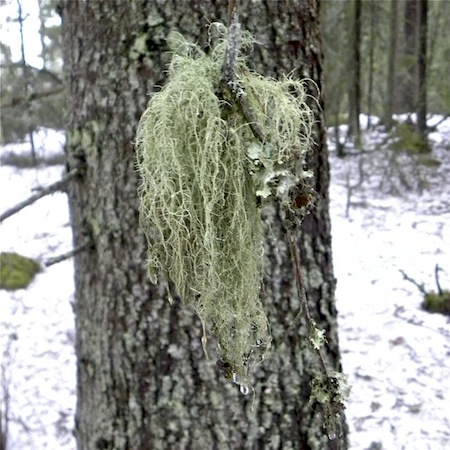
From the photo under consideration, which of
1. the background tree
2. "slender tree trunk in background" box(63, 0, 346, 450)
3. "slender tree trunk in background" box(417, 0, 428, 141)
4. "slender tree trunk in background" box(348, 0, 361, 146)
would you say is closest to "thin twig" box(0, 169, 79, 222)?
"slender tree trunk in background" box(63, 0, 346, 450)

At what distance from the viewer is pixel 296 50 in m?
1.42

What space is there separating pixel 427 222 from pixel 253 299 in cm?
552

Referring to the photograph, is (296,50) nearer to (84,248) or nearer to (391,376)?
(84,248)

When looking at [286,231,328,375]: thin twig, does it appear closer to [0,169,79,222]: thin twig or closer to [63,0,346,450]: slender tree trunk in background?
[63,0,346,450]: slender tree trunk in background

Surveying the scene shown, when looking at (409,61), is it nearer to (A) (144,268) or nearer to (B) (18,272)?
(B) (18,272)

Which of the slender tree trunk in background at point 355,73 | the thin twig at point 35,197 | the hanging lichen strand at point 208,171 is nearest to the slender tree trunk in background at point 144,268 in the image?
the thin twig at point 35,197

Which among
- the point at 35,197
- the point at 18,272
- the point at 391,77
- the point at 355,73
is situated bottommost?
the point at 18,272

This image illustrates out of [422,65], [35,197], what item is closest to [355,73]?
[422,65]

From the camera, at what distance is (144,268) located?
4.65ft

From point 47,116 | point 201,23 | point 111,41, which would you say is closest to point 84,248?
point 111,41

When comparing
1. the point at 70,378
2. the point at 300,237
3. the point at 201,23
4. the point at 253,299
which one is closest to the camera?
the point at 253,299

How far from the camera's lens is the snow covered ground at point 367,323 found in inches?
129

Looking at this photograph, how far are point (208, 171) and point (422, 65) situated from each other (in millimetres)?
8348

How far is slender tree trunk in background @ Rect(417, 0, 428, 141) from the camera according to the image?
824 cm
